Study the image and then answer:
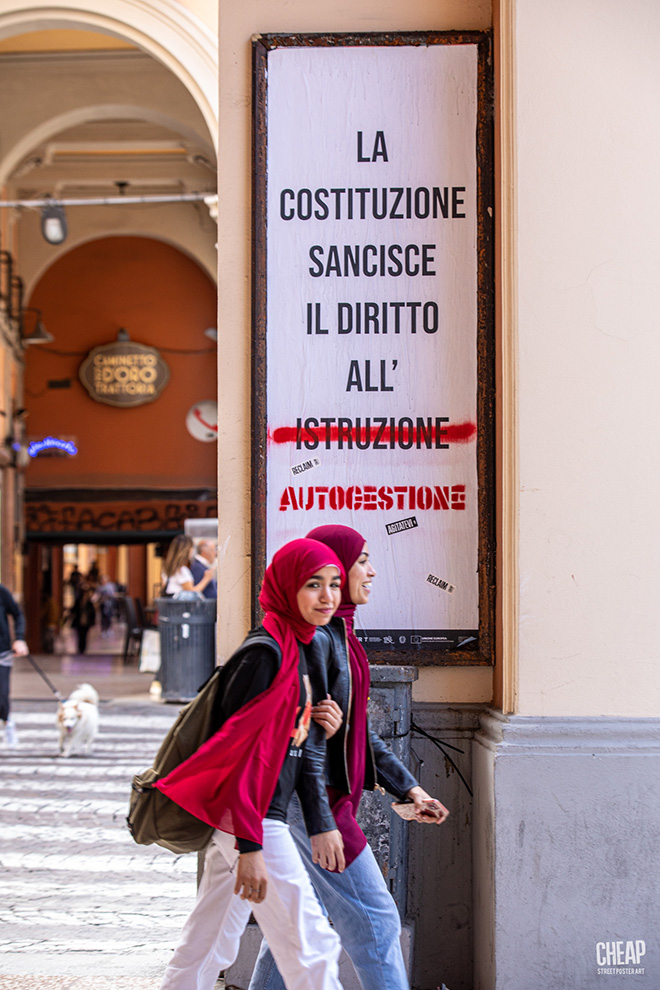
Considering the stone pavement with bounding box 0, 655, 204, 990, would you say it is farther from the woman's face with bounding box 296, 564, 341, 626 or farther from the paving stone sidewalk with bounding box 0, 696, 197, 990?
the woman's face with bounding box 296, 564, 341, 626

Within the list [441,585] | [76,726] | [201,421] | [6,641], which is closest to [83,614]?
[201,421]

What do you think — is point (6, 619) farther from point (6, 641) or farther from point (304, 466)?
point (304, 466)

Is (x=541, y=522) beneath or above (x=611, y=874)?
above

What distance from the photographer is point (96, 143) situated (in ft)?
64.0

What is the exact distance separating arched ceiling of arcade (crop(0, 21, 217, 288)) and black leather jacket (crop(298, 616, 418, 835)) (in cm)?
1244

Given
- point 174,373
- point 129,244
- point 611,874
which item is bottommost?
point 611,874

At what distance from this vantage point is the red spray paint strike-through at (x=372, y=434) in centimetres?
446

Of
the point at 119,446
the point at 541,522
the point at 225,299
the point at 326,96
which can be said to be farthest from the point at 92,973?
the point at 119,446

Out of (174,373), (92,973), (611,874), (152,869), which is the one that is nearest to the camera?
(611,874)

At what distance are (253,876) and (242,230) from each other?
2.77 metres

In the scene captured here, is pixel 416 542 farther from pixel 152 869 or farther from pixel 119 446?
pixel 119 446

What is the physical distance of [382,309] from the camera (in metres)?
4.49

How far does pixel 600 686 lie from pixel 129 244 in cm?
1956

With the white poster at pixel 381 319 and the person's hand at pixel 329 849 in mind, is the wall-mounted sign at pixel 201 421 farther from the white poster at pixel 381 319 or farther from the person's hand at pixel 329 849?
the person's hand at pixel 329 849
